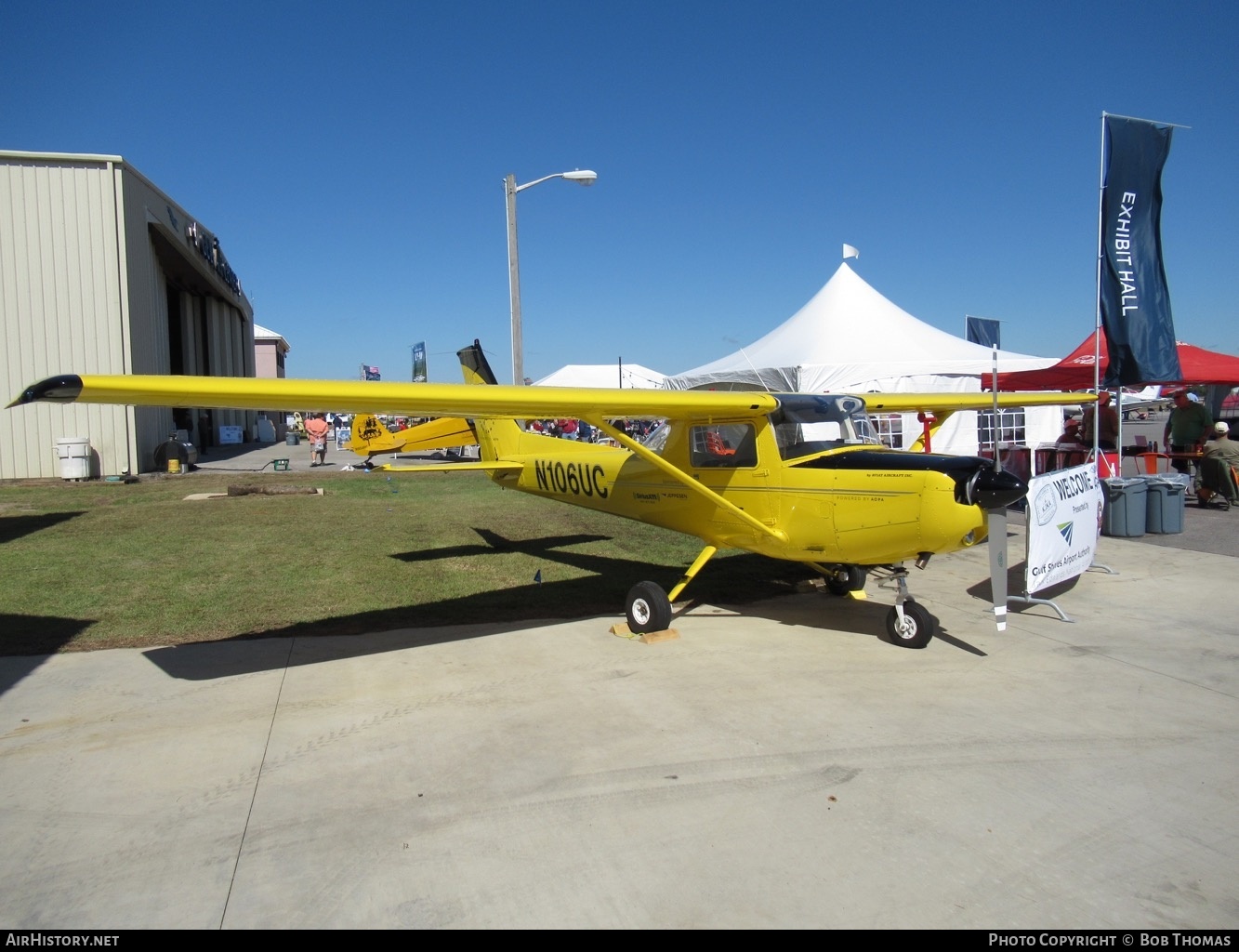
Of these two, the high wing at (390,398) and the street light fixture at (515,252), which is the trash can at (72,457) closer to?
the street light fixture at (515,252)

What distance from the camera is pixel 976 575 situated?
9.03m

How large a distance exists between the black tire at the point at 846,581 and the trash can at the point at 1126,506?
18.3 ft

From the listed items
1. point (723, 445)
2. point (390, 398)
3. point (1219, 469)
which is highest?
point (390, 398)

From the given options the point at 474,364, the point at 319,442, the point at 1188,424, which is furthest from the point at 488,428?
the point at 319,442

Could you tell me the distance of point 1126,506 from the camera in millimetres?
11016

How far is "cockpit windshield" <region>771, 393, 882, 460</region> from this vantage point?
21.2 feet

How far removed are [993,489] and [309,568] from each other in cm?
744

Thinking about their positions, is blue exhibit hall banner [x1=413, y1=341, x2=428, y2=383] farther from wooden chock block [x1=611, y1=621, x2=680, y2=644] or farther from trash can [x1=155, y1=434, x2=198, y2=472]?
wooden chock block [x1=611, y1=621, x2=680, y2=644]

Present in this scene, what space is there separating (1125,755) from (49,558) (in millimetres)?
10967

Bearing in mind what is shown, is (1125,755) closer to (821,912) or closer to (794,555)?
(821,912)

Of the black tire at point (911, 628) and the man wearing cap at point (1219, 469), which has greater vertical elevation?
the man wearing cap at point (1219, 469)

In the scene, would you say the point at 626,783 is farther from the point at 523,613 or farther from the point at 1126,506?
the point at 1126,506

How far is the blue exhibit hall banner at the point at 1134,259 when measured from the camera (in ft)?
34.5

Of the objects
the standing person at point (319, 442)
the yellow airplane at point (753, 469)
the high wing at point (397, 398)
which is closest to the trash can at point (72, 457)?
the standing person at point (319, 442)
